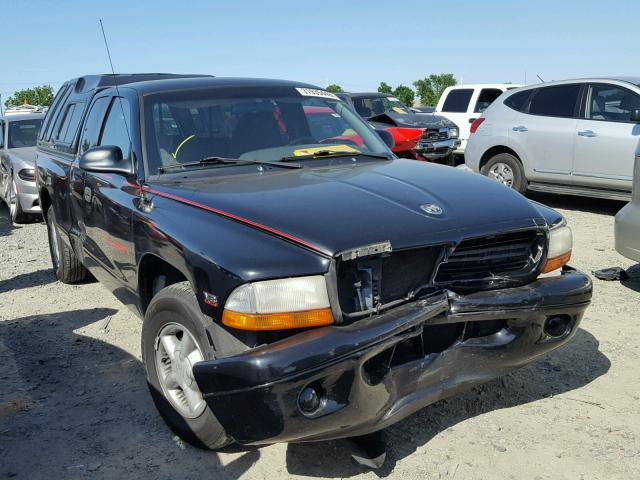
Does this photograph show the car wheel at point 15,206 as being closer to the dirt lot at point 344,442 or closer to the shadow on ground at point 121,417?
the dirt lot at point 344,442

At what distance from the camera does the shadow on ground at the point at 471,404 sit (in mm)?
3061

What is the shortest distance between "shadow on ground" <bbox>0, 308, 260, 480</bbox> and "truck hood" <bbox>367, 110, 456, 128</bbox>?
8849mm

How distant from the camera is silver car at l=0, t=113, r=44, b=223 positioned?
31.8ft

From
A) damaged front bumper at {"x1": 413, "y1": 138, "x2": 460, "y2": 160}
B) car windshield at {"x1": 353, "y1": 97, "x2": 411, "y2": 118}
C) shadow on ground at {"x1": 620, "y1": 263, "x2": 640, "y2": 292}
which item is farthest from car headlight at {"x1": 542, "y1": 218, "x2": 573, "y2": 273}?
car windshield at {"x1": 353, "y1": 97, "x2": 411, "y2": 118}

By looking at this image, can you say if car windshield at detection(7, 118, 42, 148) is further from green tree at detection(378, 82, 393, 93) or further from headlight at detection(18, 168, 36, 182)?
green tree at detection(378, 82, 393, 93)

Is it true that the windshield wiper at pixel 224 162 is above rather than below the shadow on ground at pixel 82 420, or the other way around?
above

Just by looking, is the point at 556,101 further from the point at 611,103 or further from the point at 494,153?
the point at 494,153

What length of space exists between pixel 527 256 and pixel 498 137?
22.4 ft

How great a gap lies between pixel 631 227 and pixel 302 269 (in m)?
3.47

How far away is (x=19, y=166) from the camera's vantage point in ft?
32.2

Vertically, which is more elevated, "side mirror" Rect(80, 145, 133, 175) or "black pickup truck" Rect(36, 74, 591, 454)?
"side mirror" Rect(80, 145, 133, 175)

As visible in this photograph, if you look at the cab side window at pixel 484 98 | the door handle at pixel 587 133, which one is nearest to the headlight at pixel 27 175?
the door handle at pixel 587 133

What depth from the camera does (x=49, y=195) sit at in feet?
19.2

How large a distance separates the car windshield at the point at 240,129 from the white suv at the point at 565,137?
16.1ft
